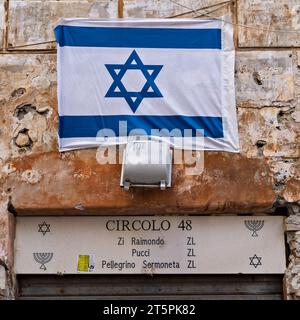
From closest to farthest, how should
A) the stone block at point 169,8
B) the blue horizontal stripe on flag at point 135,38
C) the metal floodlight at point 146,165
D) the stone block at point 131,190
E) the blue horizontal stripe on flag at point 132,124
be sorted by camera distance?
1. the metal floodlight at point 146,165
2. the stone block at point 131,190
3. the blue horizontal stripe on flag at point 132,124
4. the blue horizontal stripe on flag at point 135,38
5. the stone block at point 169,8

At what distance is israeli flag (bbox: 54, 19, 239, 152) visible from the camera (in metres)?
6.25

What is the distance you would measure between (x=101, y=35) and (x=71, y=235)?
157 centimetres

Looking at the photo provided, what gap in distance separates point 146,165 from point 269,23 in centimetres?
158

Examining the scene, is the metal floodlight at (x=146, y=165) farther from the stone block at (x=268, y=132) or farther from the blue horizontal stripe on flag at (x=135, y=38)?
the blue horizontal stripe on flag at (x=135, y=38)

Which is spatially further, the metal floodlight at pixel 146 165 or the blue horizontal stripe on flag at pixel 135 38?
the blue horizontal stripe on flag at pixel 135 38

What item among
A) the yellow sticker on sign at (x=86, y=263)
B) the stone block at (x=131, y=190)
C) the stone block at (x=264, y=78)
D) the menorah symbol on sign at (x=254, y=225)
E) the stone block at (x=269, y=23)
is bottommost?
the yellow sticker on sign at (x=86, y=263)

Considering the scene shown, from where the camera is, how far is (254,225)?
20.4ft

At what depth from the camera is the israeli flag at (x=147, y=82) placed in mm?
6246

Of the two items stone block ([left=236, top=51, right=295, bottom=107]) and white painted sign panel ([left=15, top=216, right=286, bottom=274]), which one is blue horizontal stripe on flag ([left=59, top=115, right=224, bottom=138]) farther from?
white painted sign panel ([left=15, top=216, right=286, bottom=274])

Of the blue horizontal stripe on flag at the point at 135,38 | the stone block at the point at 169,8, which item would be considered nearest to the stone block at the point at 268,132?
the blue horizontal stripe on flag at the point at 135,38

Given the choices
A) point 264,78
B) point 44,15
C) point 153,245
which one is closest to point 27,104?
point 44,15

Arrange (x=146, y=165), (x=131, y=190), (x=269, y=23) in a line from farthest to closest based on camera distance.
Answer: (x=269, y=23) → (x=131, y=190) → (x=146, y=165)

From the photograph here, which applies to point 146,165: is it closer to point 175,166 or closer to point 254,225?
point 175,166

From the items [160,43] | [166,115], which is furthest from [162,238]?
[160,43]
